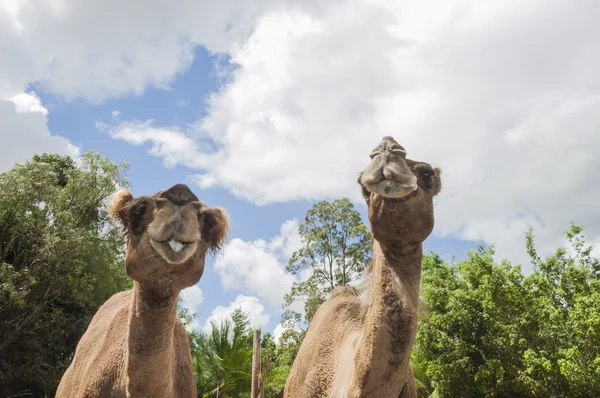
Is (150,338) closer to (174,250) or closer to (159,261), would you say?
(159,261)

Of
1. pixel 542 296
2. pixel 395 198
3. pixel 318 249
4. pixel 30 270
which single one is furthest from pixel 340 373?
pixel 318 249

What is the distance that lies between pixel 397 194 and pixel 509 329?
672 inches

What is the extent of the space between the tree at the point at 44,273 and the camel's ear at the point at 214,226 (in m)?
19.1

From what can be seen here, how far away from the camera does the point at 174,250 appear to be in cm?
346

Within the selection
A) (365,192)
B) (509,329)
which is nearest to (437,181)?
(365,192)

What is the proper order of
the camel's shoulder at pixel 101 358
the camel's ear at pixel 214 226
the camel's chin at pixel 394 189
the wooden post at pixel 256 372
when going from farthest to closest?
the wooden post at pixel 256 372, the camel's shoulder at pixel 101 358, the camel's ear at pixel 214 226, the camel's chin at pixel 394 189

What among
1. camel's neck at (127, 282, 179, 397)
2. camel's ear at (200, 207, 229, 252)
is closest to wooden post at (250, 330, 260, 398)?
camel's neck at (127, 282, 179, 397)

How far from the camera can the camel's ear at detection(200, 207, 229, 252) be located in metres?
3.68

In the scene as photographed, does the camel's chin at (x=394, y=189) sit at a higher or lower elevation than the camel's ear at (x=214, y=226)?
higher

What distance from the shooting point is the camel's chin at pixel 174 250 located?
135 inches

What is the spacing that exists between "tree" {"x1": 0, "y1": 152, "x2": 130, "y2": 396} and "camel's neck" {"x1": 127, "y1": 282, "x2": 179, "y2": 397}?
1850cm

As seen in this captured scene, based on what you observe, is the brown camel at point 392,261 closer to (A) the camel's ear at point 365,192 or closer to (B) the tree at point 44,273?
(A) the camel's ear at point 365,192

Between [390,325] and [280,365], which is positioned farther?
[280,365]

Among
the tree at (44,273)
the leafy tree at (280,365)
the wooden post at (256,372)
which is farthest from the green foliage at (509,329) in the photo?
the tree at (44,273)
